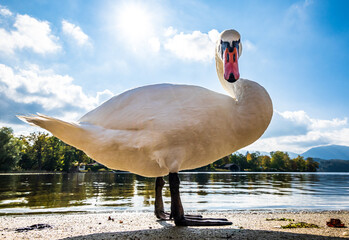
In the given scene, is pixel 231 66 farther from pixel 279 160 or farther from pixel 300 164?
pixel 300 164

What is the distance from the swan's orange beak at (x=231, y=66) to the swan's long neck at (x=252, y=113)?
623 millimetres

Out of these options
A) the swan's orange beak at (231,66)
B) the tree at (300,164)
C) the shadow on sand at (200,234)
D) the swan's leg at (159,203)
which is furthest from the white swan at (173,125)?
the tree at (300,164)

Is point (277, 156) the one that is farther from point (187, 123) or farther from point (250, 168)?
point (187, 123)

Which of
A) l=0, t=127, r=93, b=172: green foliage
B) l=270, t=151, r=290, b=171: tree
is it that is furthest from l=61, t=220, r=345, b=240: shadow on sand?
l=270, t=151, r=290, b=171: tree

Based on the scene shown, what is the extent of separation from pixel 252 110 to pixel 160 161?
5.81 ft

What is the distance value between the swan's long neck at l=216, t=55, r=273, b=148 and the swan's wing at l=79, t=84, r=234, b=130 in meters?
0.24

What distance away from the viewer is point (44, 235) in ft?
13.6

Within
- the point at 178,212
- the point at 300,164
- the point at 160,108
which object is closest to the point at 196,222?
the point at 178,212

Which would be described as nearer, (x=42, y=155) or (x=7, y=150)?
(x=7, y=150)

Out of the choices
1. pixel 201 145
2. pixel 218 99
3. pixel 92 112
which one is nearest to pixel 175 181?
pixel 201 145

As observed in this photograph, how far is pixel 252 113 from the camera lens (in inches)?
173

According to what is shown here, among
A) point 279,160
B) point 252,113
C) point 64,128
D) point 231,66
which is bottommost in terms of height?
point 279,160

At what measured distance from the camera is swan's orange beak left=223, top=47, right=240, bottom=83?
4.04 metres

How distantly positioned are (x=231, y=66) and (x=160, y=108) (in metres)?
1.33
